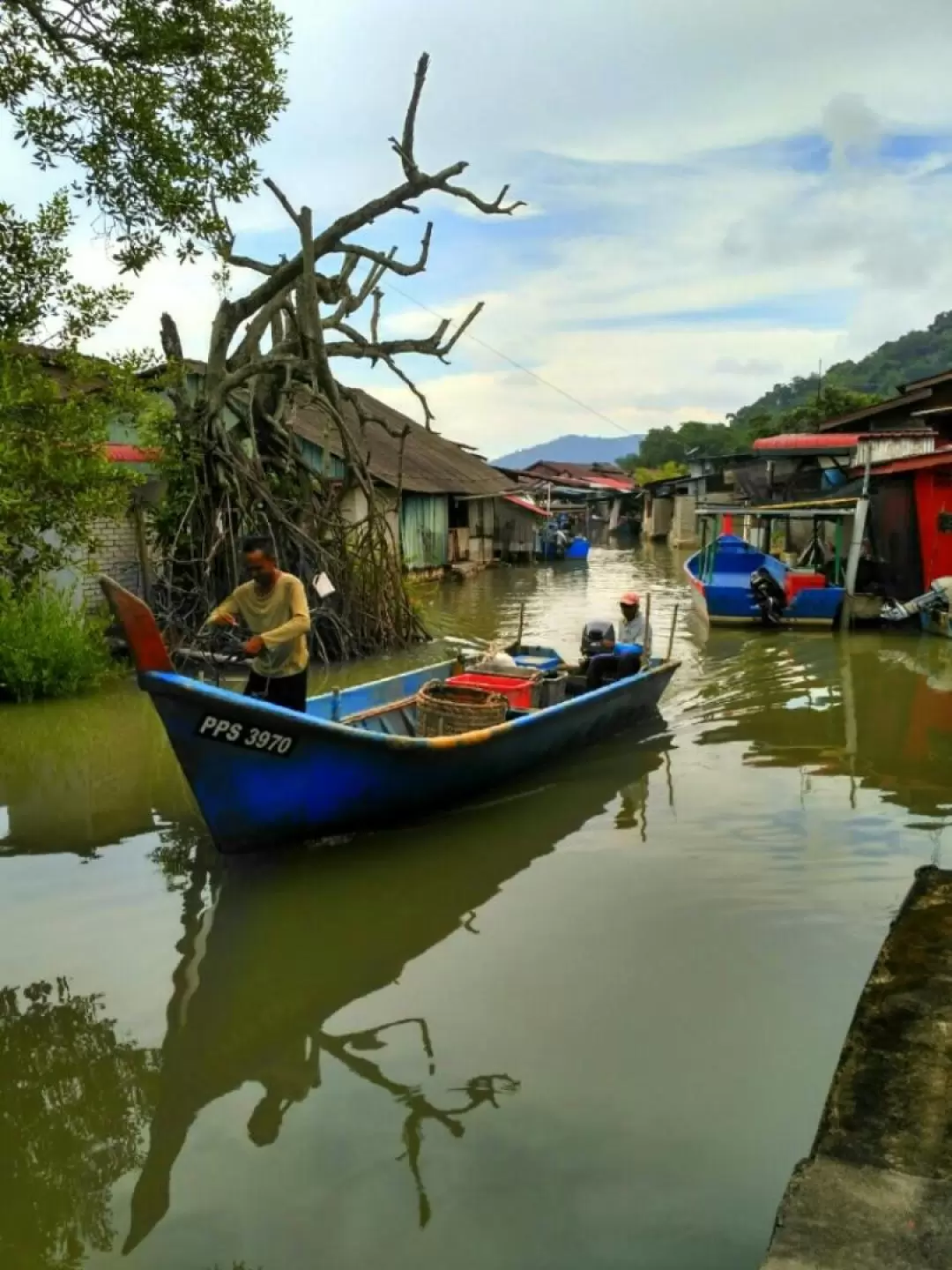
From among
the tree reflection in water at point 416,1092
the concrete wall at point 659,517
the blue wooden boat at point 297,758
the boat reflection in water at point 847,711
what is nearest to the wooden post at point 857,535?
the boat reflection in water at point 847,711

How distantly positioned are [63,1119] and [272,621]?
3301 millimetres

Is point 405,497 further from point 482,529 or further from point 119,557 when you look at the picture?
point 119,557

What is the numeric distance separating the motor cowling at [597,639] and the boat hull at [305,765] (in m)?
2.34

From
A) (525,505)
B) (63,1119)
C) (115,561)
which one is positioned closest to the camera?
(63,1119)

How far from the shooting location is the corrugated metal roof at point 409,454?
21.2m

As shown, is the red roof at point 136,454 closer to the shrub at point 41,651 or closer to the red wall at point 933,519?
the shrub at point 41,651

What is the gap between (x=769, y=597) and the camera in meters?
17.2

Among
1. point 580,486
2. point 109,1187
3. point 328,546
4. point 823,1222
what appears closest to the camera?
point 823,1222

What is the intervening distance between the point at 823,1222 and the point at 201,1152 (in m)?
2.22

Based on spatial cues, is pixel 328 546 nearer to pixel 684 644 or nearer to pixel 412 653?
pixel 412 653

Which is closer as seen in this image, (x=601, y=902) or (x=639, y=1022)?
(x=639, y=1022)

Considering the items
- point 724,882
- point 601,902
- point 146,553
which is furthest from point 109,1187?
point 146,553

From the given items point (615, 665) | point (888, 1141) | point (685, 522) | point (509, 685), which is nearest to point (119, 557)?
point (509, 685)

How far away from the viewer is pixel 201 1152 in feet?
12.2
